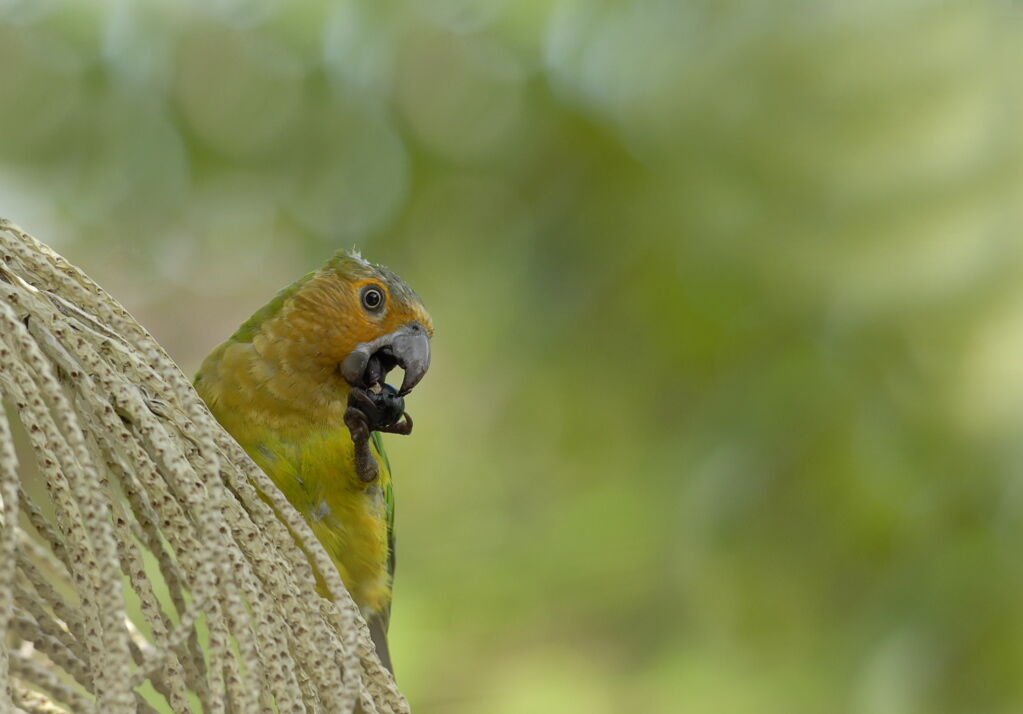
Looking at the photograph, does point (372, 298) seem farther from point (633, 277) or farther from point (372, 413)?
point (633, 277)

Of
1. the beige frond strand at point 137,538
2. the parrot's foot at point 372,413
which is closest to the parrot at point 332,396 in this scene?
the parrot's foot at point 372,413

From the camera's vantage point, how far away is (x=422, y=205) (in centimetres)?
355

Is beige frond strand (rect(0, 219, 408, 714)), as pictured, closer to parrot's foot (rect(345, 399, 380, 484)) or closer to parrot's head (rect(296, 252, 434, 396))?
parrot's foot (rect(345, 399, 380, 484))

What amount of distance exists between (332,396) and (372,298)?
0.14m

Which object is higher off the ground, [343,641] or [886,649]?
[886,649]

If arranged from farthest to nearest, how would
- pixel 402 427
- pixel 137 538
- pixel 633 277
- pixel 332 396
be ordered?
pixel 633 277, pixel 332 396, pixel 402 427, pixel 137 538

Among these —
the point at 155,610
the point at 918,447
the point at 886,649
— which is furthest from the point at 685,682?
the point at 155,610

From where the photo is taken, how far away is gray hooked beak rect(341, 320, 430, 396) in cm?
118

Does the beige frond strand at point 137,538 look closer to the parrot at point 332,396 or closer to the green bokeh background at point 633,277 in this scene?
the parrot at point 332,396

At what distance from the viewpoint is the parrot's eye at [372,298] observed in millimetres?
1229

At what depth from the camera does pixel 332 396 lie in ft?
3.82

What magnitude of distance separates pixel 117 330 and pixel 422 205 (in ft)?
9.99

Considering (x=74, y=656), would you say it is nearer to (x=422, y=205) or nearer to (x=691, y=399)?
Result: (x=691, y=399)

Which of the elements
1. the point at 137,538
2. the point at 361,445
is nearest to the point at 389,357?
the point at 361,445
